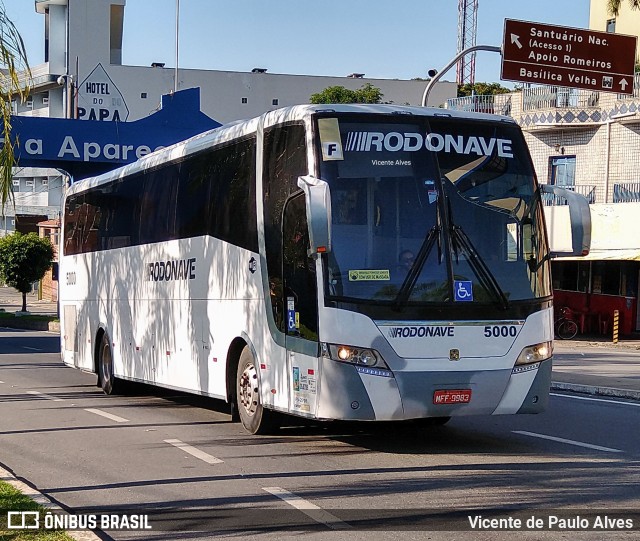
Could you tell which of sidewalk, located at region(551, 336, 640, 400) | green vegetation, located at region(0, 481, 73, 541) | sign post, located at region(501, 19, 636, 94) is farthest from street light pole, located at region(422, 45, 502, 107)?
green vegetation, located at region(0, 481, 73, 541)

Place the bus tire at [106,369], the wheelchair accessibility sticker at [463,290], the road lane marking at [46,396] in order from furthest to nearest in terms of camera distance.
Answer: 1. the bus tire at [106,369]
2. the road lane marking at [46,396]
3. the wheelchair accessibility sticker at [463,290]

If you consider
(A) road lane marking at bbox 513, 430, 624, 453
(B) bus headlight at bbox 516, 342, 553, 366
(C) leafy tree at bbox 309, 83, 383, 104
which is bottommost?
(A) road lane marking at bbox 513, 430, 624, 453

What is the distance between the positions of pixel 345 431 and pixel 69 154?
1562 centimetres

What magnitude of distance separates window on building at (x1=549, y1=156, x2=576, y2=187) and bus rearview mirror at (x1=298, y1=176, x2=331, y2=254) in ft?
105

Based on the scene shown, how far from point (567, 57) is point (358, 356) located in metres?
19.5

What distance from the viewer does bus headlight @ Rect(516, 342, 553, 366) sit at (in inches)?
427

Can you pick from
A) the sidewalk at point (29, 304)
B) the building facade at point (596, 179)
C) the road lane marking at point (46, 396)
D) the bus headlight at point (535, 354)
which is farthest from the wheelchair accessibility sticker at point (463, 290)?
the sidewalk at point (29, 304)

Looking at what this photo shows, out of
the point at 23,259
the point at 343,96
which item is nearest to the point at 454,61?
the point at 23,259

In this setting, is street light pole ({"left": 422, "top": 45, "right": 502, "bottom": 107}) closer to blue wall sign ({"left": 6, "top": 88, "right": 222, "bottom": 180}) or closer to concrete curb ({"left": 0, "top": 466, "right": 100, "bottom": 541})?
blue wall sign ({"left": 6, "top": 88, "right": 222, "bottom": 180})

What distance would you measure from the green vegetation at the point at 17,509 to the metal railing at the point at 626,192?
31949mm

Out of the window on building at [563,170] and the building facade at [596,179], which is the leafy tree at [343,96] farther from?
the window on building at [563,170]

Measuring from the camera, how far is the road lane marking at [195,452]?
1062 centimetres

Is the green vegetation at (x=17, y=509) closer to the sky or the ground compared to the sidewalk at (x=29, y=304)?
closer to the sky

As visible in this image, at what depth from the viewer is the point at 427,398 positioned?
10375mm
